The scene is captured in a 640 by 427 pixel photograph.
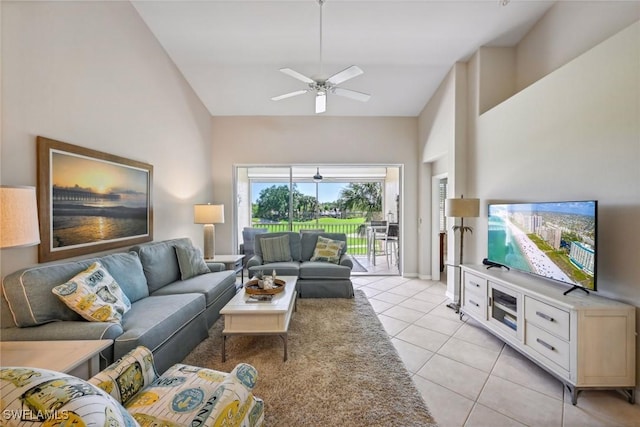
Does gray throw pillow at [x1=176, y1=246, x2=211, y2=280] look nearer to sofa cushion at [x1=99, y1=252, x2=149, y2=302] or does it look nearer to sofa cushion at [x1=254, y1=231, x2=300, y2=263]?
sofa cushion at [x1=99, y1=252, x2=149, y2=302]

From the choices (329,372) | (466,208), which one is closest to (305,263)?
(329,372)

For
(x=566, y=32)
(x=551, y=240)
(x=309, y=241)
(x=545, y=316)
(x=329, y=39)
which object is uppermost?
(x=329, y=39)

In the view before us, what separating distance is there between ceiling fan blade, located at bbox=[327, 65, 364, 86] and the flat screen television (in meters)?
2.08

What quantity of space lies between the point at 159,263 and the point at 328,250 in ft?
7.80

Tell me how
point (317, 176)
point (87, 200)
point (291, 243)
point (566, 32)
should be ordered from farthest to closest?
1. point (317, 176)
2. point (291, 243)
3. point (566, 32)
4. point (87, 200)

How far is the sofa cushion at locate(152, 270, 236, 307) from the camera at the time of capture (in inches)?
108

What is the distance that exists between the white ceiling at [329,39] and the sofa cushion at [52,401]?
2.82 m

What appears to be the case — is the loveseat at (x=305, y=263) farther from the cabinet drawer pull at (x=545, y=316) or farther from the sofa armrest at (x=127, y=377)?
the cabinet drawer pull at (x=545, y=316)

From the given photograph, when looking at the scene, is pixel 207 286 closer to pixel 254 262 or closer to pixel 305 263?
pixel 254 262

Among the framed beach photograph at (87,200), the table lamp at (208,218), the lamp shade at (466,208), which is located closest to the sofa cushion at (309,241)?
the table lamp at (208,218)

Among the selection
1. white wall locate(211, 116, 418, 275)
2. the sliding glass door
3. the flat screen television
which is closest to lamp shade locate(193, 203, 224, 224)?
the sliding glass door

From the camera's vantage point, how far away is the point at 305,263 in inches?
163

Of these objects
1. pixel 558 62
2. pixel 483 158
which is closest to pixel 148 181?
pixel 483 158

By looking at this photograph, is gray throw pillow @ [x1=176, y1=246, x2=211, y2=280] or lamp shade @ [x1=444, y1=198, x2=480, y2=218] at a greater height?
lamp shade @ [x1=444, y1=198, x2=480, y2=218]
